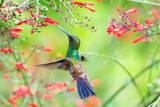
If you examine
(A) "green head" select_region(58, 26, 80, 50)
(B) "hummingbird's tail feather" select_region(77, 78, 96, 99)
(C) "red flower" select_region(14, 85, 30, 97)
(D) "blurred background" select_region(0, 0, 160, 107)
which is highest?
(A) "green head" select_region(58, 26, 80, 50)

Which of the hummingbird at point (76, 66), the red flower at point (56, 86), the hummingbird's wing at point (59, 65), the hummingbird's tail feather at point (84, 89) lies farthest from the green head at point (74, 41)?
the red flower at point (56, 86)

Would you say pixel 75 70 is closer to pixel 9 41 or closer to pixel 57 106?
pixel 9 41

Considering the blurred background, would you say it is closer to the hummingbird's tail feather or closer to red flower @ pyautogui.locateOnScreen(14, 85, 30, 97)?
red flower @ pyautogui.locateOnScreen(14, 85, 30, 97)

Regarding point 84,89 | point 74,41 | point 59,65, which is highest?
point 74,41

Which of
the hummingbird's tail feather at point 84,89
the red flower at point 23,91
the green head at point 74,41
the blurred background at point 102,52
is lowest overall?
the blurred background at point 102,52

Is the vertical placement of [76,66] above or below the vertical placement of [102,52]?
above

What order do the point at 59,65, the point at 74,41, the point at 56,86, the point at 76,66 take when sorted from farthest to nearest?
the point at 56,86, the point at 76,66, the point at 74,41, the point at 59,65

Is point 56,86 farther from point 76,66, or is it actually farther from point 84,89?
point 84,89

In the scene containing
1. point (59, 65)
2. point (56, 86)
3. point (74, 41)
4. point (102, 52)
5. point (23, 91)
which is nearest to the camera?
point (59, 65)

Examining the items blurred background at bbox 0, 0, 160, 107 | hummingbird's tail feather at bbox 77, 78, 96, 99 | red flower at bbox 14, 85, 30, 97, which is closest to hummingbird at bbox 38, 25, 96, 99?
hummingbird's tail feather at bbox 77, 78, 96, 99

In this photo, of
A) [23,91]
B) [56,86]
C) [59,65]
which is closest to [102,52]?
[56,86]

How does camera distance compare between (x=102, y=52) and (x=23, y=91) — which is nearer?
(x=23, y=91)

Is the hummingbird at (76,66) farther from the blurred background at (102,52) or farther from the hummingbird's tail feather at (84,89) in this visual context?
the blurred background at (102,52)

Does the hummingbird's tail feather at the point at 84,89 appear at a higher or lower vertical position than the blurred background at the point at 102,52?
higher
